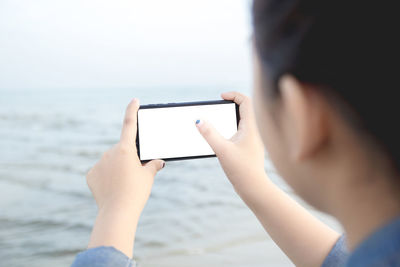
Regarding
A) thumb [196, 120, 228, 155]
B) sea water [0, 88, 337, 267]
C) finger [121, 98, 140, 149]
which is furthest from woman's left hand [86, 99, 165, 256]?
sea water [0, 88, 337, 267]

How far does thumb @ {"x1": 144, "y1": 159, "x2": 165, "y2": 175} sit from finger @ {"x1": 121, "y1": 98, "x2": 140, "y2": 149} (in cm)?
6

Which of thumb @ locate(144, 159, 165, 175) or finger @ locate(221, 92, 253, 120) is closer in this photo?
thumb @ locate(144, 159, 165, 175)

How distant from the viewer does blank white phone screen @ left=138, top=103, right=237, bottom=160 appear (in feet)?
3.40

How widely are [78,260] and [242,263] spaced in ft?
5.08

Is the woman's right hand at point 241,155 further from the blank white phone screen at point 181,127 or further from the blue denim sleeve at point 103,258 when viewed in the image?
the blue denim sleeve at point 103,258

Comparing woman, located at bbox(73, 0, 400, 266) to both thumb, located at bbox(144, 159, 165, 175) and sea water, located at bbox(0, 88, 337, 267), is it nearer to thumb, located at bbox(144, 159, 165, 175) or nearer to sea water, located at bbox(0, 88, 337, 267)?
thumb, located at bbox(144, 159, 165, 175)

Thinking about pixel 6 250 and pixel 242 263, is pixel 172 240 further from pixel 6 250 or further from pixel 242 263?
pixel 6 250

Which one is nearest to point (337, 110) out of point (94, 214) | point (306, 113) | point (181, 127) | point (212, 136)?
point (306, 113)

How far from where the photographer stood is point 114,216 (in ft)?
2.36

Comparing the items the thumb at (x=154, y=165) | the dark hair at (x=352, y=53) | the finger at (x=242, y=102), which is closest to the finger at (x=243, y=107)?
the finger at (x=242, y=102)

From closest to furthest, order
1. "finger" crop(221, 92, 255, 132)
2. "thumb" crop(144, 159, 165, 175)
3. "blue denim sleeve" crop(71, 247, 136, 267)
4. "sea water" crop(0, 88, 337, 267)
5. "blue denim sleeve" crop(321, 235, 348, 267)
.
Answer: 1. "blue denim sleeve" crop(71, 247, 136, 267)
2. "blue denim sleeve" crop(321, 235, 348, 267)
3. "thumb" crop(144, 159, 165, 175)
4. "finger" crop(221, 92, 255, 132)
5. "sea water" crop(0, 88, 337, 267)

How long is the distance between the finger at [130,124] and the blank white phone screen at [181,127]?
7 cm

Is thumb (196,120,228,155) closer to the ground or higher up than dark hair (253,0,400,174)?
closer to the ground

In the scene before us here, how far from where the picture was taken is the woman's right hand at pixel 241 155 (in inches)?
34.5
